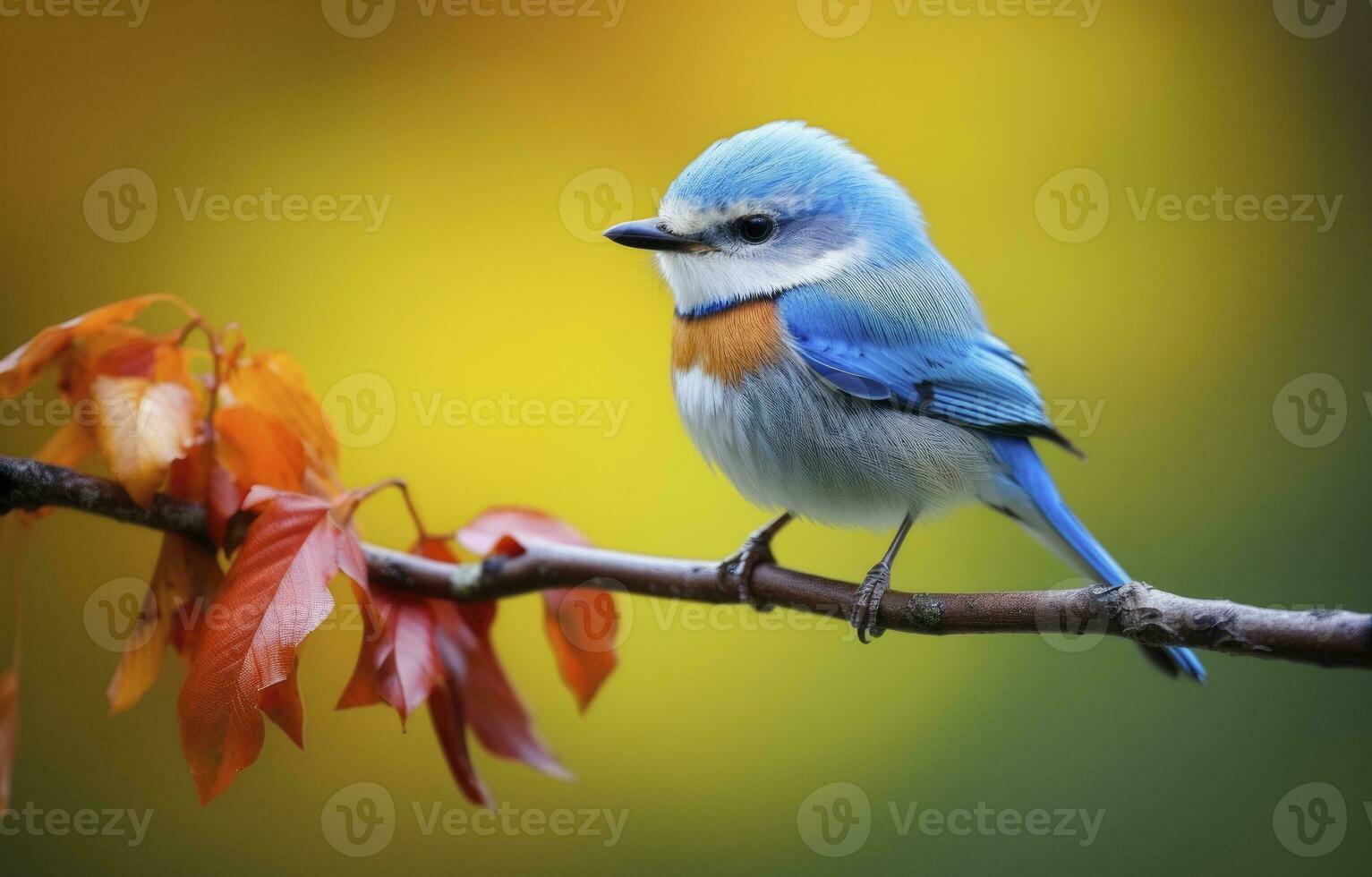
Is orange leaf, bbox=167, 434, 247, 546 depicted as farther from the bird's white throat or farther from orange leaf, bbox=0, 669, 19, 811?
the bird's white throat

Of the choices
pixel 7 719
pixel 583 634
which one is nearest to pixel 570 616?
pixel 583 634

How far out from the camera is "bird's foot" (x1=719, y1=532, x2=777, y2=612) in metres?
1.69

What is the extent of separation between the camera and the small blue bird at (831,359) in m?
1.81

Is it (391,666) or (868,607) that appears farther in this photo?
Answer: (868,607)

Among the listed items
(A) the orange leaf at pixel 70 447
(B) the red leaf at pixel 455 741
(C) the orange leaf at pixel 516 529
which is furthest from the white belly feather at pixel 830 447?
(A) the orange leaf at pixel 70 447

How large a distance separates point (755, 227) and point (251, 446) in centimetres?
86

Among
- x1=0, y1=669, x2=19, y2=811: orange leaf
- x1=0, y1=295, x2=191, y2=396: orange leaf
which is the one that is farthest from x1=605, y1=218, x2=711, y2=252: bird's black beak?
x1=0, y1=669, x2=19, y2=811: orange leaf

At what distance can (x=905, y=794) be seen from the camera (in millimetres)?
2768

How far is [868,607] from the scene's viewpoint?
5.18 feet

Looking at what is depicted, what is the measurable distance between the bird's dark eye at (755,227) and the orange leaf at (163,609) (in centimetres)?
95

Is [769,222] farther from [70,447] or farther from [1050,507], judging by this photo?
[70,447]

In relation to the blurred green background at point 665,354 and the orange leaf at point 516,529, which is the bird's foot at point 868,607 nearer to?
the orange leaf at point 516,529

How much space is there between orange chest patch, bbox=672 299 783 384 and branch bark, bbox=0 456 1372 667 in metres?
0.33

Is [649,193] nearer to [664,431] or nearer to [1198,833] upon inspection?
[664,431]
